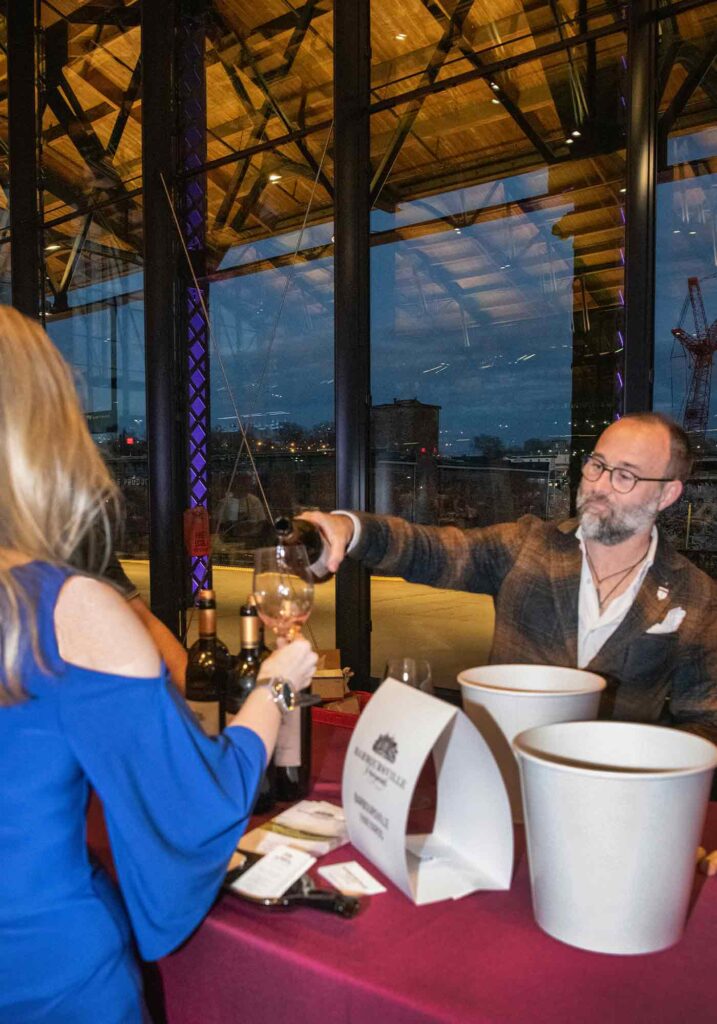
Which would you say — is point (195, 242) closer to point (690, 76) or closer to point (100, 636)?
point (690, 76)

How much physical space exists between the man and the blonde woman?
0.83 meters

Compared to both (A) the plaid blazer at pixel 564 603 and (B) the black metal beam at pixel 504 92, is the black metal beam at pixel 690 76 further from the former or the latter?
(A) the plaid blazer at pixel 564 603

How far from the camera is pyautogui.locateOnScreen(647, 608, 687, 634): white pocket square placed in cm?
183

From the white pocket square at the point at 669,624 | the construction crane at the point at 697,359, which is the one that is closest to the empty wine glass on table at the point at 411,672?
the white pocket square at the point at 669,624

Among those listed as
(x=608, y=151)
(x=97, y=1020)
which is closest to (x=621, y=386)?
(x=608, y=151)

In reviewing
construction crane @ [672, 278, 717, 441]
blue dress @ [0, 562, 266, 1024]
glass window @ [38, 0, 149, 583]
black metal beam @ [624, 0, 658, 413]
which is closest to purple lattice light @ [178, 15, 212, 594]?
glass window @ [38, 0, 149, 583]

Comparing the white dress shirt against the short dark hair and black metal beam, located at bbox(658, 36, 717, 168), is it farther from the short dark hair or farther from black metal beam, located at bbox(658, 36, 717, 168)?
black metal beam, located at bbox(658, 36, 717, 168)

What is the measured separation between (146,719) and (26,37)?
634 cm

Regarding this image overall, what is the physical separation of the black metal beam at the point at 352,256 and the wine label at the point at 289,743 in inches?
98.3

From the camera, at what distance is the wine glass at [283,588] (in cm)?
127

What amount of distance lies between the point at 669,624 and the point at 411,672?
0.84 meters

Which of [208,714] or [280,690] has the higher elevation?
[280,690]

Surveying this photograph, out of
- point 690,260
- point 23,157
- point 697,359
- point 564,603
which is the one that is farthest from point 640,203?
point 23,157

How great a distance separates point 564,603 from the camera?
1.96 metres
